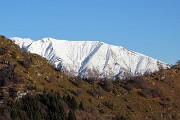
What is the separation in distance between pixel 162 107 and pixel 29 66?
2560 centimetres

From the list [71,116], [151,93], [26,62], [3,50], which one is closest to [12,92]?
[71,116]

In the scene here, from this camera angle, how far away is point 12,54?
8288 centimetres

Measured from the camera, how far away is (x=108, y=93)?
90375 millimetres

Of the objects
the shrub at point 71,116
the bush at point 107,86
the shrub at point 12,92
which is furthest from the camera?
the bush at point 107,86

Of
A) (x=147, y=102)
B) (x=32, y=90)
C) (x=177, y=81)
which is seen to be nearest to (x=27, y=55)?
(x=32, y=90)

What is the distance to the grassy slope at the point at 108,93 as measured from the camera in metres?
78.1

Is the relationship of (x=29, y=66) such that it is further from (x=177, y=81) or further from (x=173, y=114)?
(x=177, y=81)

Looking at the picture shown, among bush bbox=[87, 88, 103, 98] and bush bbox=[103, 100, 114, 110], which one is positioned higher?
bush bbox=[87, 88, 103, 98]

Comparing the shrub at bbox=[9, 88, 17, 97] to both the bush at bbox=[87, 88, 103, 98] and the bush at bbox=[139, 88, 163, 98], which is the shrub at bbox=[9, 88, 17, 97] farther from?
the bush at bbox=[139, 88, 163, 98]

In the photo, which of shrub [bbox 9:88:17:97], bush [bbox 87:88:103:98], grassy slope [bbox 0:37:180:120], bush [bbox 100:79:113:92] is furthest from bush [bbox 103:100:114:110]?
shrub [bbox 9:88:17:97]

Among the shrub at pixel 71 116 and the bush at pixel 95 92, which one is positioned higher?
the bush at pixel 95 92

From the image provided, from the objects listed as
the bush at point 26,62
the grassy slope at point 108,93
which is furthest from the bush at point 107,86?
the bush at point 26,62

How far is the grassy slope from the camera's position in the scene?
78.1 metres

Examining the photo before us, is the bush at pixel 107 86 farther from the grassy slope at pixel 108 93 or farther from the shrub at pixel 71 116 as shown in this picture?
the shrub at pixel 71 116
